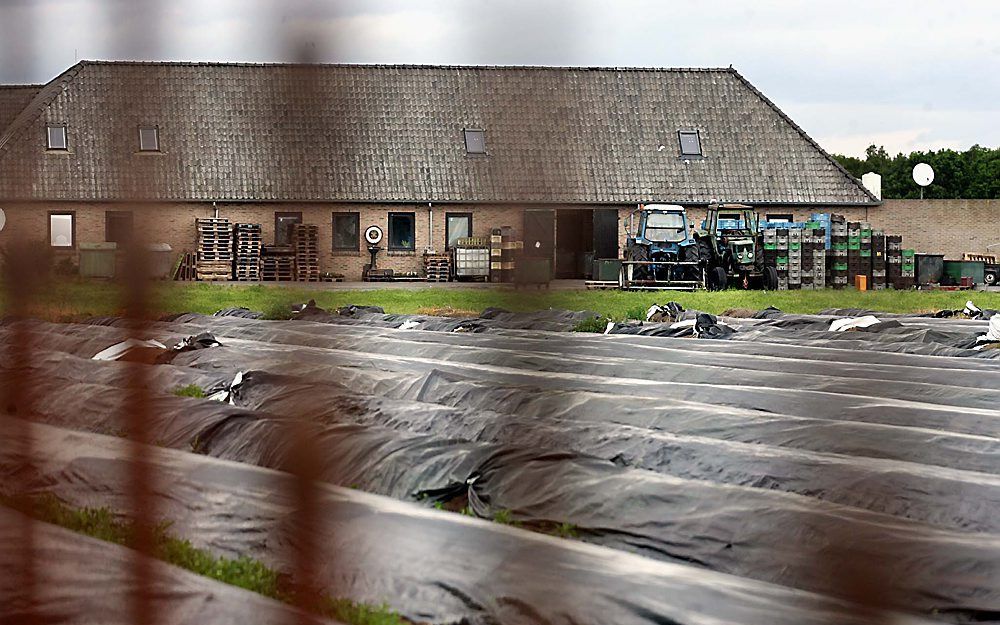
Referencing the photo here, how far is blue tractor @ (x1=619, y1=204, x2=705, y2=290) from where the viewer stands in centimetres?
2177

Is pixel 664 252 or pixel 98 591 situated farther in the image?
pixel 664 252

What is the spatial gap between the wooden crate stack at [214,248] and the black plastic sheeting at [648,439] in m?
0.11

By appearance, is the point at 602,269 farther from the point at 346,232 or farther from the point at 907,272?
the point at 907,272

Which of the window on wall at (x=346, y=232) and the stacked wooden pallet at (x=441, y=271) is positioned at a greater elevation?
the window on wall at (x=346, y=232)

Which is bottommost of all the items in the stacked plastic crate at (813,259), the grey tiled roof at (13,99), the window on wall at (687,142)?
the stacked plastic crate at (813,259)

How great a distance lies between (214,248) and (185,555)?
202cm

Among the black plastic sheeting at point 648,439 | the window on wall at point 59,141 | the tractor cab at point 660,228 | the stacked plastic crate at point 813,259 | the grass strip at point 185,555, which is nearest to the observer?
the window on wall at point 59,141

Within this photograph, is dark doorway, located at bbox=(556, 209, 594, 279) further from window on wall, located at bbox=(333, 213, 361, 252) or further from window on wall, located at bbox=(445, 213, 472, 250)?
window on wall, located at bbox=(333, 213, 361, 252)

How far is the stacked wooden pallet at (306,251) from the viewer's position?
0.95 metres

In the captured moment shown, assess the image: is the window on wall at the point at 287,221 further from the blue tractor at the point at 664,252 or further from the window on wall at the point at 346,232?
the blue tractor at the point at 664,252

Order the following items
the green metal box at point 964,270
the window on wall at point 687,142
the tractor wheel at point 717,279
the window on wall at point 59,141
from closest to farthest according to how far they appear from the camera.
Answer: the window on wall at point 59,141 < the window on wall at point 687,142 < the tractor wheel at point 717,279 < the green metal box at point 964,270

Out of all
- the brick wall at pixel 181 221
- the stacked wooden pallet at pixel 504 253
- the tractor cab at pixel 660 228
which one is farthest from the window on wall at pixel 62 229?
the tractor cab at pixel 660 228

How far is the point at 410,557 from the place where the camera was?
3584mm

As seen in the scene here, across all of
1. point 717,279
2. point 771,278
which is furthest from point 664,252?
point 771,278
